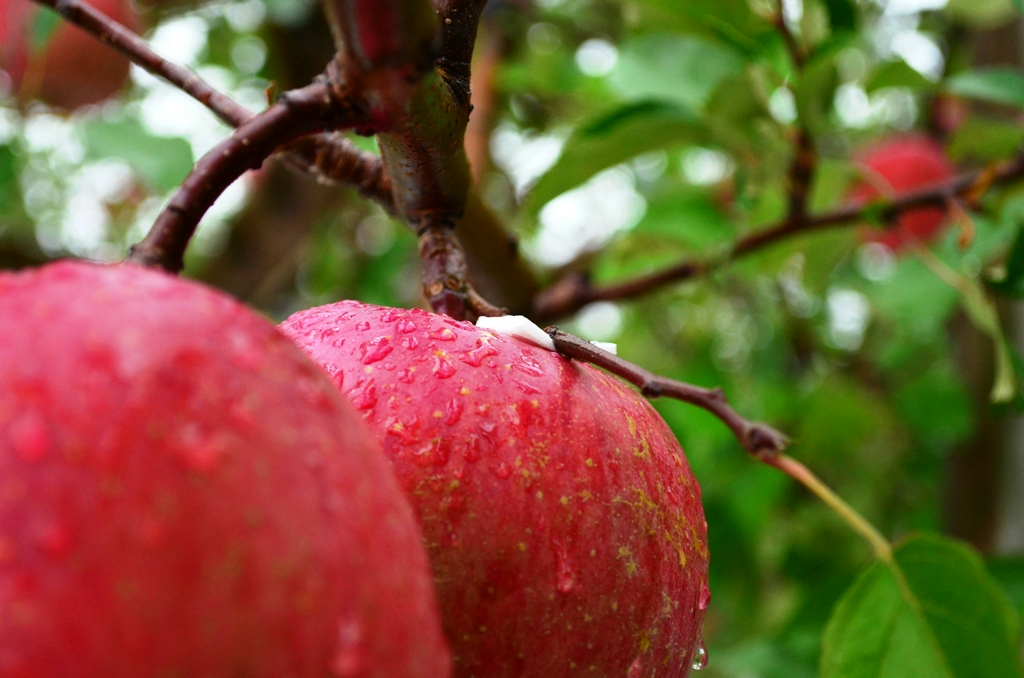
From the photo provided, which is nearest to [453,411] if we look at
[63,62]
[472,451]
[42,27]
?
[472,451]

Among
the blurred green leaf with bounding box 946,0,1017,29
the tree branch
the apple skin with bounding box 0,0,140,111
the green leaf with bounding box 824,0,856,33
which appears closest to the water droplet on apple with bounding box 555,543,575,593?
the tree branch

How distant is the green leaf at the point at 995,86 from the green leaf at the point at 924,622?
44 centimetres

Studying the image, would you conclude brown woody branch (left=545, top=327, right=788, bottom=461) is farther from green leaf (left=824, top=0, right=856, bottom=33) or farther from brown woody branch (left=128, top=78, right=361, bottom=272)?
green leaf (left=824, top=0, right=856, bottom=33)

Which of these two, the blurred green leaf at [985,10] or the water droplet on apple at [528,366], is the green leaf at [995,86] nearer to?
the blurred green leaf at [985,10]

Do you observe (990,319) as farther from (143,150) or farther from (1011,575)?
(143,150)

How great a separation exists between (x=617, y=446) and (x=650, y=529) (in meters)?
0.04

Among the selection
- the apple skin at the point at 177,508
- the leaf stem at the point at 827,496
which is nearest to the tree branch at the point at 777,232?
the leaf stem at the point at 827,496

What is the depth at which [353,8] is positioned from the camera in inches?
10.7

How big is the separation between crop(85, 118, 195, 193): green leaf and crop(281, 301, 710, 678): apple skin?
591mm

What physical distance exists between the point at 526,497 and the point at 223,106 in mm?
243

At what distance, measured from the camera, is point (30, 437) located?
226 millimetres

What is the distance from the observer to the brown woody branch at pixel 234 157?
0.97ft

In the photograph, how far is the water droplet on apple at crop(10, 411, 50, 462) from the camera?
8.9 inches

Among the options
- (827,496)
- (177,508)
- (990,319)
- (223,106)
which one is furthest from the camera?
(990,319)
